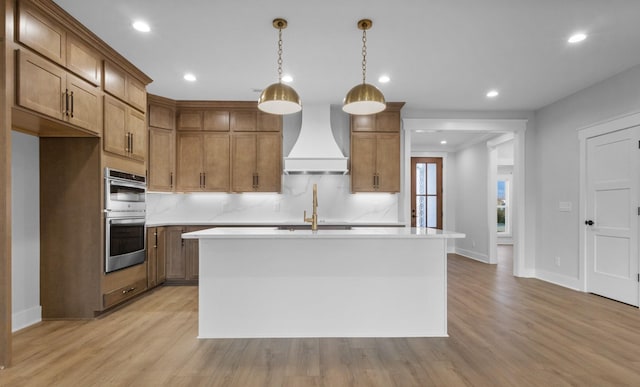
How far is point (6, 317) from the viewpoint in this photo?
7.34ft

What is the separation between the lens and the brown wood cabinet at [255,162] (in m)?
5.08

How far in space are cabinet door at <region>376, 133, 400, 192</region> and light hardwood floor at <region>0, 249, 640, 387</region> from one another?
2.09 metres

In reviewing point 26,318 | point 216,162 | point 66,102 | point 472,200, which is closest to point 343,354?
point 26,318

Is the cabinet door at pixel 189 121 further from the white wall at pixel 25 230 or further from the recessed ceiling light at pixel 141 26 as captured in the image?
the recessed ceiling light at pixel 141 26

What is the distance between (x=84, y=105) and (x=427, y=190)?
6.71 metres

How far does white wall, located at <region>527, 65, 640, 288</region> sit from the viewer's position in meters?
4.07

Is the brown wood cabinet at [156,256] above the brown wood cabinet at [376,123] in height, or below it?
below

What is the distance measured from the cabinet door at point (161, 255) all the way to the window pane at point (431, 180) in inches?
224

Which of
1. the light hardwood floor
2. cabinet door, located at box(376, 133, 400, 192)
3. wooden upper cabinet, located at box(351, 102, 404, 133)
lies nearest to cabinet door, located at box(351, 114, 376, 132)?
wooden upper cabinet, located at box(351, 102, 404, 133)

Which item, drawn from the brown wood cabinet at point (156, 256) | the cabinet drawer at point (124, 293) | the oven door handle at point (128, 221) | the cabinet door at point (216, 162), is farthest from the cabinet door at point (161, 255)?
the cabinet door at point (216, 162)

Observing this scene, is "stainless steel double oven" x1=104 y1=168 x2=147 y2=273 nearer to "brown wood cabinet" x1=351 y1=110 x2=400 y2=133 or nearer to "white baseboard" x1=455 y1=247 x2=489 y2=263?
"brown wood cabinet" x1=351 y1=110 x2=400 y2=133

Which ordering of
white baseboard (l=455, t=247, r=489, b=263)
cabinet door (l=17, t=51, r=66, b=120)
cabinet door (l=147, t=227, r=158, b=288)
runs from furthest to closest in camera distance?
white baseboard (l=455, t=247, r=489, b=263) < cabinet door (l=147, t=227, r=158, b=288) < cabinet door (l=17, t=51, r=66, b=120)

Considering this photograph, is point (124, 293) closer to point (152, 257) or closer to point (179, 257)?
point (152, 257)

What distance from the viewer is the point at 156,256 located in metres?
4.48
